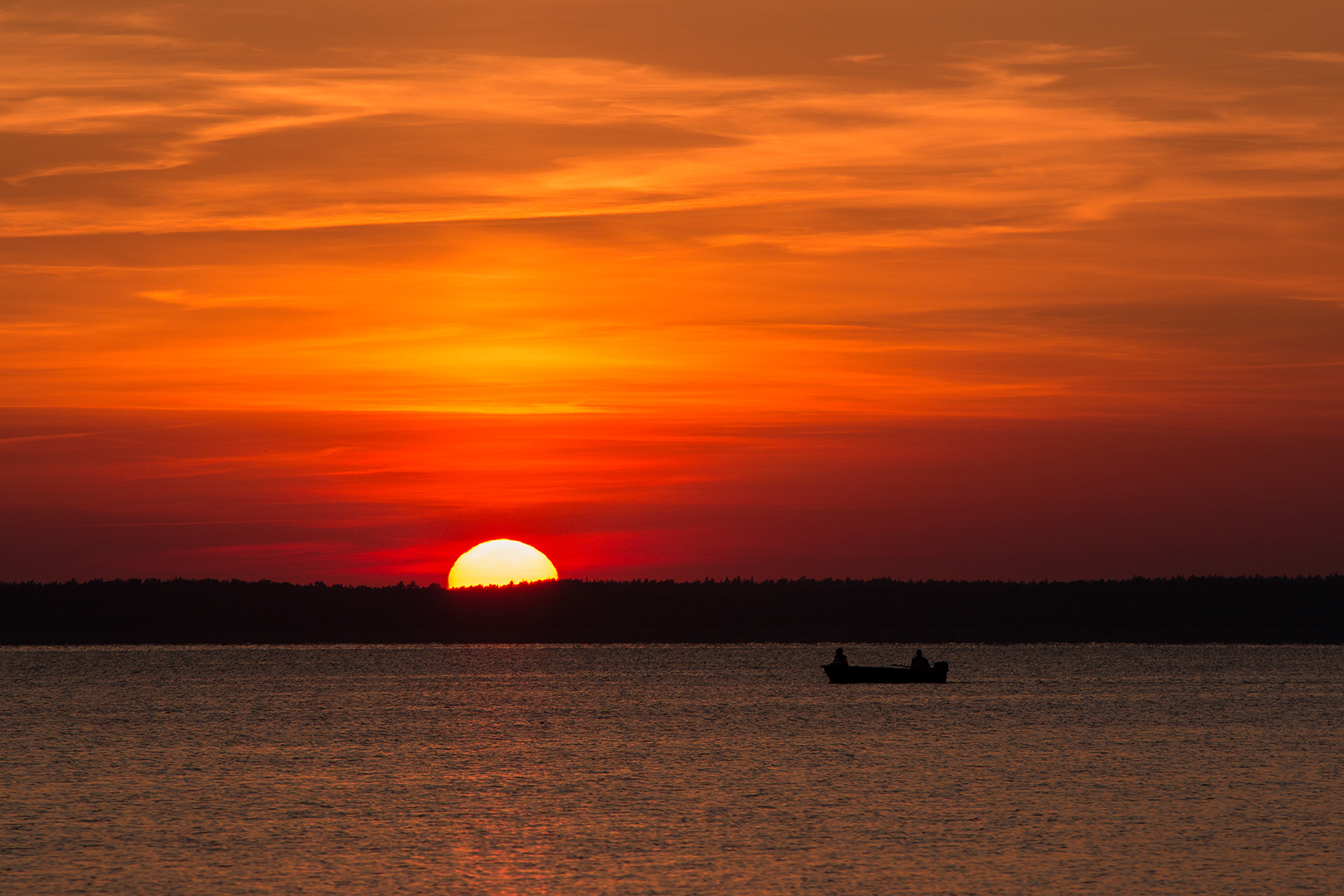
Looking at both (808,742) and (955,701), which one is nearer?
(808,742)

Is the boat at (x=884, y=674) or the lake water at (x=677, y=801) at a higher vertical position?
the boat at (x=884, y=674)

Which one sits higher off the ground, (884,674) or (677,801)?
(884,674)

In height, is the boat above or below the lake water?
above

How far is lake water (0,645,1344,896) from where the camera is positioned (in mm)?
45781

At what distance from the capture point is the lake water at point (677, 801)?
4578 cm

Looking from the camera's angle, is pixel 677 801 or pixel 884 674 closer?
pixel 677 801

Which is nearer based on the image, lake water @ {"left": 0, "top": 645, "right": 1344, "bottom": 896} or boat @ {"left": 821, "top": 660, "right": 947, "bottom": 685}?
lake water @ {"left": 0, "top": 645, "right": 1344, "bottom": 896}

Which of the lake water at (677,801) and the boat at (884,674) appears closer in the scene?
the lake water at (677,801)

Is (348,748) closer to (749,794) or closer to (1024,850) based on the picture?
(749,794)

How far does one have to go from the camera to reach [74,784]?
2699 inches

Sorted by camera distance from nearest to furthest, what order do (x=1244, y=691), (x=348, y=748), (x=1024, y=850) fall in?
(x=1024, y=850), (x=348, y=748), (x=1244, y=691)

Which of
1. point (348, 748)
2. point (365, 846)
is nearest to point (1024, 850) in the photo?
point (365, 846)

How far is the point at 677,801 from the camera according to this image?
6225 cm

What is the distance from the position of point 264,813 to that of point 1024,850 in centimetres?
2730
